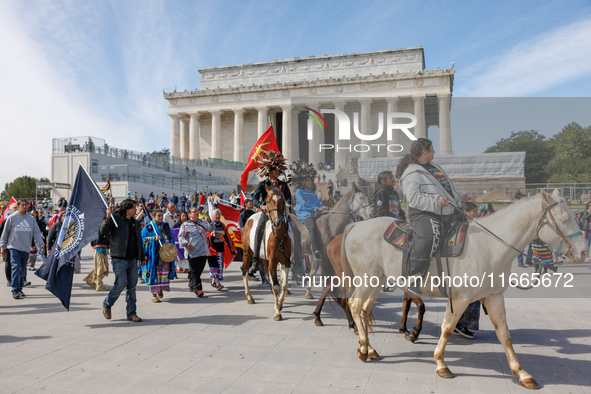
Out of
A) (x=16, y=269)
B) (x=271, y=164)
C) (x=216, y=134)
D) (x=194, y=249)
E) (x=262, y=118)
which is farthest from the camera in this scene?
(x=216, y=134)

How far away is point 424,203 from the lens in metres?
4.76

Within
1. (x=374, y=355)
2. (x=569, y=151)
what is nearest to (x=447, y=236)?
(x=374, y=355)

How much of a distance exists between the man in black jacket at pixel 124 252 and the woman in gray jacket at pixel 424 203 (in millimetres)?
4846

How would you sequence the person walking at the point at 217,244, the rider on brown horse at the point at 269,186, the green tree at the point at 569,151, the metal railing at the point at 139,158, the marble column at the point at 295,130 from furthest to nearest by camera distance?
the marble column at the point at 295,130 < the metal railing at the point at 139,158 < the person walking at the point at 217,244 < the green tree at the point at 569,151 < the rider on brown horse at the point at 269,186

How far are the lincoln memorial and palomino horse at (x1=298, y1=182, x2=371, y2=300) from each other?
40964 mm

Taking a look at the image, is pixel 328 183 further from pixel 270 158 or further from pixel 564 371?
pixel 564 371

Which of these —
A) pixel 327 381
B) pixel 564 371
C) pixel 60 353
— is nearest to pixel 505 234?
pixel 564 371

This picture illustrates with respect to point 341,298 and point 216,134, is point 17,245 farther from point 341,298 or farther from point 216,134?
point 216,134

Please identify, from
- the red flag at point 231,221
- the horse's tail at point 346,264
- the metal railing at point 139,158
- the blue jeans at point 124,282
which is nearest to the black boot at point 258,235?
the blue jeans at point 124,282

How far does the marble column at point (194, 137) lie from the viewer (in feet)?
210

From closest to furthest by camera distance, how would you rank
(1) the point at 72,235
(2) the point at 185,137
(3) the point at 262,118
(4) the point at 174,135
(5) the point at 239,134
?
(1) the point at 72,235 < (3) the point at 262,118 < (5) the point at 239,134 < (4) the point at 174,135 < (2) the point at 185,137

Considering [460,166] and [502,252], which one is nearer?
[502,252]

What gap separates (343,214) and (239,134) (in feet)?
185

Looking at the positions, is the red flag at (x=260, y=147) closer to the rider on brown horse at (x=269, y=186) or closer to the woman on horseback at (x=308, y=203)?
the rider on brown horse at (x=269, y=186)
